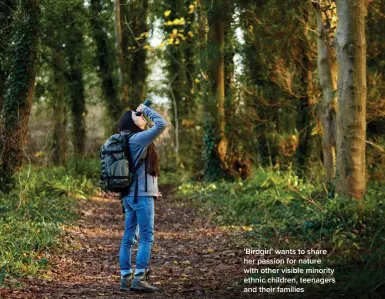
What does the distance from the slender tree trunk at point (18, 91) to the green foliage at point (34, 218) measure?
0.53m

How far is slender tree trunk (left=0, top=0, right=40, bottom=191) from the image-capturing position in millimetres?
14523

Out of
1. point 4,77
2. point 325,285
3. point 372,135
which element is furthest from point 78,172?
point 325,285

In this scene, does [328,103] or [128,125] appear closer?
[128,125]

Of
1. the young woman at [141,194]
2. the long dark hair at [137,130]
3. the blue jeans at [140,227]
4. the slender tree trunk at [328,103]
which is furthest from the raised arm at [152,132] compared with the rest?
the slender tree trunk at [328,103]

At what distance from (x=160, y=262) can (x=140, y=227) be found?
2.44m

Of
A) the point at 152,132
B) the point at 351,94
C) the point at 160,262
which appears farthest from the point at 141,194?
the point at 351,94

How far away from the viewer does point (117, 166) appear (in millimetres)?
7184

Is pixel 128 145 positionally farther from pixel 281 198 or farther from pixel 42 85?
pixel 42 85

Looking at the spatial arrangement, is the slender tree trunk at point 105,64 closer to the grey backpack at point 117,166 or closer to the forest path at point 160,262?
the forest path at point 160,262

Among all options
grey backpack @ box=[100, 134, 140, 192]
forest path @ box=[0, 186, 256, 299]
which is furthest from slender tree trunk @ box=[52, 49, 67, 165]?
grey backpack @ box=[100, 134, 140, 192]

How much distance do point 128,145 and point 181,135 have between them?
21675 millimetres

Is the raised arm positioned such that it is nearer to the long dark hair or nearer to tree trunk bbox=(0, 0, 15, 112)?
the long dark hair

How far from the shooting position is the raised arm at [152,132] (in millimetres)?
7277

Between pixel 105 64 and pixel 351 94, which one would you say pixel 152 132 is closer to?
pixel 351 94
